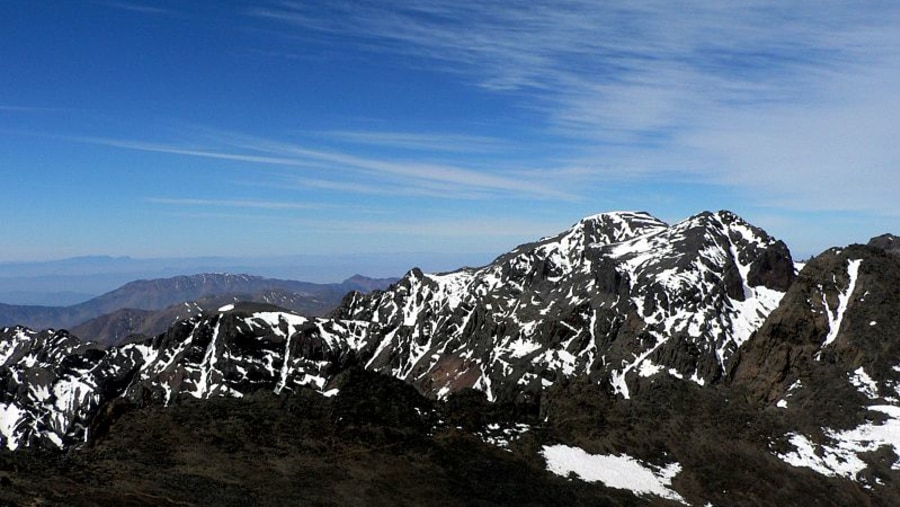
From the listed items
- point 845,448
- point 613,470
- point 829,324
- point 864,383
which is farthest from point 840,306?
point 613,470

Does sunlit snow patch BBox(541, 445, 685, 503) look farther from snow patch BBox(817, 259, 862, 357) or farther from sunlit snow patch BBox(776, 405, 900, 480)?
snow patch BBox(817, 259, 862, 357)

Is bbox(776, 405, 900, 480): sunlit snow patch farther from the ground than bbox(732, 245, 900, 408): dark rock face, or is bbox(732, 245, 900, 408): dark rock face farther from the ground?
bbox(732, 245, 900, 408): dark rock face

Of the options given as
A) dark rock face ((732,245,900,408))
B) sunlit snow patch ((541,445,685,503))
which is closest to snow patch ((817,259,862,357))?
dark rock face ((732,245,900,408))

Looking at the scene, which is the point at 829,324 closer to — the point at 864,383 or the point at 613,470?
the point at 864,383

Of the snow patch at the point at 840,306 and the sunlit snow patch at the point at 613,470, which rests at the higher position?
the snow patch at the point at 840,306

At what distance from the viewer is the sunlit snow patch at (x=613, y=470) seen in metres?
55.9

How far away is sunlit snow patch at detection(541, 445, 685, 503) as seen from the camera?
55.9 meters

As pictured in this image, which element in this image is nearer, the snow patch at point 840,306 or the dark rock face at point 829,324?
the dark rock face at point 829,324

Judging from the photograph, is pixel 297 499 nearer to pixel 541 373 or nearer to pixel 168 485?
pixel 168 485

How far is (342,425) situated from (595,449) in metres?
27.2

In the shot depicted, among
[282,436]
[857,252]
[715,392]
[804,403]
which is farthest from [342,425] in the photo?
[857,252]

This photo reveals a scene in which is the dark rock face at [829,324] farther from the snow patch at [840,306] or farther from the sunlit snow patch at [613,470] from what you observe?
the sunlit snow patch at [613,470]

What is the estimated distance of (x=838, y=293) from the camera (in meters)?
124

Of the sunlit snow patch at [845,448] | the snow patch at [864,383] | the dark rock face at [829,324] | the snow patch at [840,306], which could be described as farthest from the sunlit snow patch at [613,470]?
the snow patch at [840,306]
